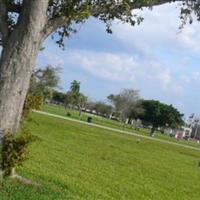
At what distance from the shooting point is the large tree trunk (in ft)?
41.7

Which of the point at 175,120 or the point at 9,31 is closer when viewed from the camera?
the point at 9,31

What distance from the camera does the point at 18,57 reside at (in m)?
12.7

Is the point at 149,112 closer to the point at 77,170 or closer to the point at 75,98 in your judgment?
the point at 75,98

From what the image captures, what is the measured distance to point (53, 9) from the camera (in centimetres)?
1391

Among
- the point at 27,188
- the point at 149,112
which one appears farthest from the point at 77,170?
the point at 149,112

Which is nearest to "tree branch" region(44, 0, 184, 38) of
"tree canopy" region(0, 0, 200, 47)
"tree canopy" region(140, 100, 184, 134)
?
"tree canopy" region(0, 0, 200, 47)

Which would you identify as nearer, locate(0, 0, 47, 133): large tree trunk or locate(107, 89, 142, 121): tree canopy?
locate(0, 0, 47, 133): large tree trunk

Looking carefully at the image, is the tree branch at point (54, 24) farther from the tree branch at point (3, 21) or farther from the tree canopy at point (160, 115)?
the tree canopy at point (160, 115)

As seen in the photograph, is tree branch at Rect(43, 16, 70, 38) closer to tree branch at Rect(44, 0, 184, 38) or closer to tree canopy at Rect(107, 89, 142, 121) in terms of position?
tree branch at Rect(44, 0, 184, 38)

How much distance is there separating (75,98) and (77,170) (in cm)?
12399

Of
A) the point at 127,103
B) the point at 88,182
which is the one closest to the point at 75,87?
the point at 127,103

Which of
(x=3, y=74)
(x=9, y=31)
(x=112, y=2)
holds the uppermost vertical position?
(x=112, y=2)

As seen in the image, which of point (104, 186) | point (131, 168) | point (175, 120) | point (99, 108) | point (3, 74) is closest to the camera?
point (3, 74)

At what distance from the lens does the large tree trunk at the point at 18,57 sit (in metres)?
12.7
